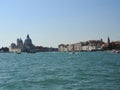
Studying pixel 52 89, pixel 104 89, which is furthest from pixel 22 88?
pixel 104 89

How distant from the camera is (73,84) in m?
22.2

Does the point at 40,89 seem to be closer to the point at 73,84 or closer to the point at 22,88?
the point at 22,88

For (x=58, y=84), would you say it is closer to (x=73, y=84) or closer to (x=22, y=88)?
(x=73, y=84)

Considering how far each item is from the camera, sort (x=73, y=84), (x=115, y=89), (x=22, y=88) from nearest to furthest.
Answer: (x=115, y=89), (x=22, y=88), (x=73, y=84)

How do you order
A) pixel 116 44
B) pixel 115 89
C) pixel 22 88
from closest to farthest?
1. pixel 115 89
2. pixel 22 88
3. pixel 116 44

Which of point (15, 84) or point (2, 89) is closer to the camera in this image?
point (2, 89)

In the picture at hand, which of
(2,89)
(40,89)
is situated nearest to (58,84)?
(40,89)

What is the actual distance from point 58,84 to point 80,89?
9.85ft

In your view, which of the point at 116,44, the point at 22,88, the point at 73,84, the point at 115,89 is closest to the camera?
the point at 115,89

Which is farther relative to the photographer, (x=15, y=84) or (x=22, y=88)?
(x=15, y=84)

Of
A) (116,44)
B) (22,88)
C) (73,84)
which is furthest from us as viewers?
(116,44)

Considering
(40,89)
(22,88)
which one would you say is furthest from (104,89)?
(22,88)

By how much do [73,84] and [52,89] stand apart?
2476 millimetres

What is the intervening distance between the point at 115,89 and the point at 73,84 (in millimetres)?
3532
